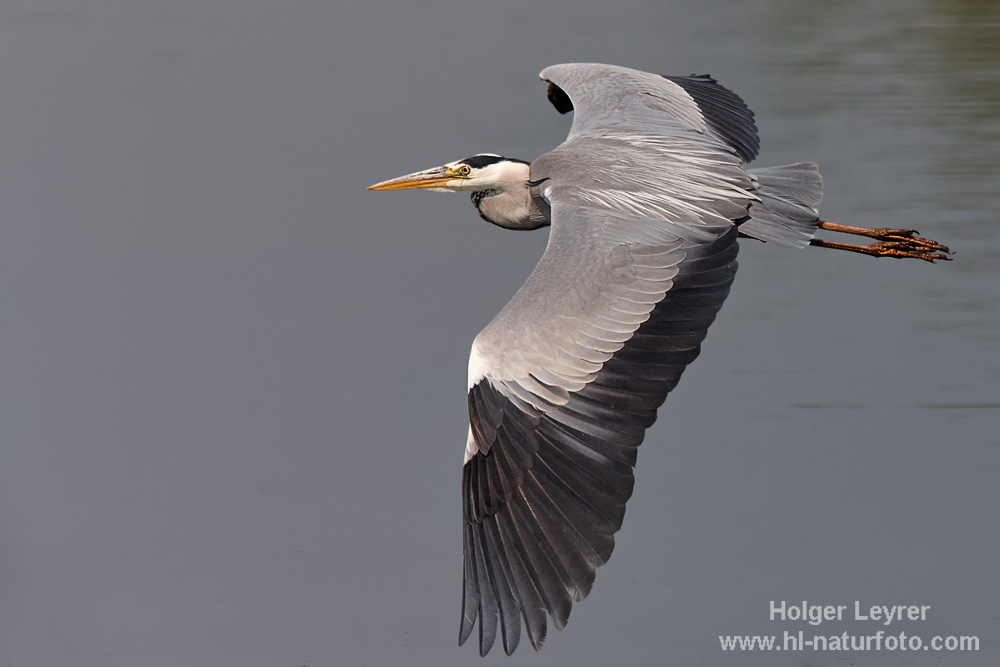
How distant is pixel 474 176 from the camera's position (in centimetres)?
580

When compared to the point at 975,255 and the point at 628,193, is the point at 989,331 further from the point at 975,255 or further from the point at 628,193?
the point at 628,193

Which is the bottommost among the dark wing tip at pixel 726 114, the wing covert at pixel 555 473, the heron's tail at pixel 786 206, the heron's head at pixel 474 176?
the wing covert at pixel 555 473

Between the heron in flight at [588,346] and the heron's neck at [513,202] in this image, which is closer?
the heron in flight at [588,346]

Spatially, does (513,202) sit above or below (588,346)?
above

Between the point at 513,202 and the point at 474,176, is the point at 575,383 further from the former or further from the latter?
the point at 474,176

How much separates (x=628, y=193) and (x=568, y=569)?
1681mm

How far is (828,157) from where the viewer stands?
25.0 ft

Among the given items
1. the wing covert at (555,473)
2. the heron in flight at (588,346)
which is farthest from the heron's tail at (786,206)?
the wing covert at (555,473)

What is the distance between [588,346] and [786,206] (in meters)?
1.28

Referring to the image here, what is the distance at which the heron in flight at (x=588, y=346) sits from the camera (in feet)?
13.1

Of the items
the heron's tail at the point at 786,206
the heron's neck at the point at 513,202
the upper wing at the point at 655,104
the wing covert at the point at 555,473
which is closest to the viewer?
the wing covert at the point at 555,473

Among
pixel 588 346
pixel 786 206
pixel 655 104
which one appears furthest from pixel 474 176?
pixel 588 346

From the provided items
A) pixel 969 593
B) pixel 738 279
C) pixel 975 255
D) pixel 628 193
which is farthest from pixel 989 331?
pixel 628 193

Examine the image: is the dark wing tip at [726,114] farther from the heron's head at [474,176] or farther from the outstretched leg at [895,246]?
the heron's head at [474,176]
